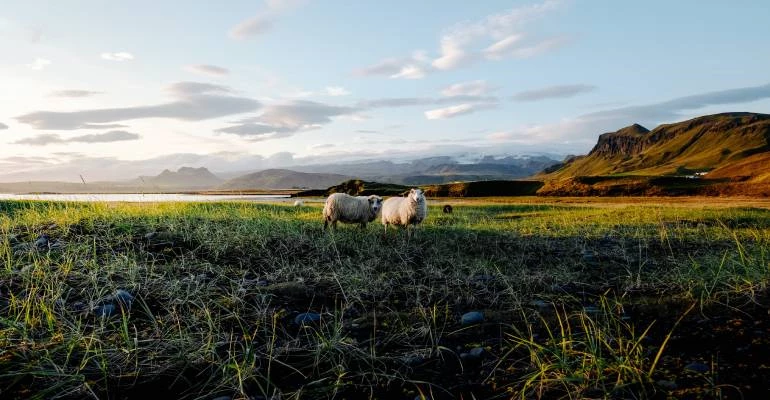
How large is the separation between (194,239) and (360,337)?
21.4ft

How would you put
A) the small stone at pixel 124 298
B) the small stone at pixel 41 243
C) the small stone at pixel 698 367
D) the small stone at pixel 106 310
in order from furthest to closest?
the small stone at pixel 41 243
the small stone at pixel 124 298
the small stone at pixel 106 310
the small stone at pixel 698 367

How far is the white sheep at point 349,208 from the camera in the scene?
15.5 m

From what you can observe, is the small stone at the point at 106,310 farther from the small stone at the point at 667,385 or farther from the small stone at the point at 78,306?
the small stone at the point at 667,385

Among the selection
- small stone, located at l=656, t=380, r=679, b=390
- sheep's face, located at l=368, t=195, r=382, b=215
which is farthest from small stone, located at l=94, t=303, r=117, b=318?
sheep's face, located at l=368, t=195, r=382, b=215

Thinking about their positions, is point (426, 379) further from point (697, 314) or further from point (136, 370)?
point (697, 314)

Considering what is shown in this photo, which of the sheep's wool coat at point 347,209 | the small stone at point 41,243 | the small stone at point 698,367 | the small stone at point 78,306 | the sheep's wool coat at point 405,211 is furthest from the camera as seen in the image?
the sheep's wool coat at point 347,209

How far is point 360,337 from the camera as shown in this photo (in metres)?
4.63

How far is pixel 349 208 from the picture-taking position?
15.5 metres

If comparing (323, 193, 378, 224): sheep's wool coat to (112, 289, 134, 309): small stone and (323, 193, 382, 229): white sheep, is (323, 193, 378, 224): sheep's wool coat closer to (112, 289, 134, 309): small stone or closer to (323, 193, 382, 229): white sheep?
(323, 193, 382, 229): white sheep

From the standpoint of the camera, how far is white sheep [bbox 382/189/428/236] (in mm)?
15273

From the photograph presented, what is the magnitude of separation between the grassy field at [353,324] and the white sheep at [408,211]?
17.5 feet

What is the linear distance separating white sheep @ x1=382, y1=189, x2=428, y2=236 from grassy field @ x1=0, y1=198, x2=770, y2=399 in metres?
5.33

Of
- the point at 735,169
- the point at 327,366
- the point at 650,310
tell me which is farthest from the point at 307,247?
the point at 735,169

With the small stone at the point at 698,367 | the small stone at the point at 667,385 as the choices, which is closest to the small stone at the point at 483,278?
the small stone at the point at 698,367
